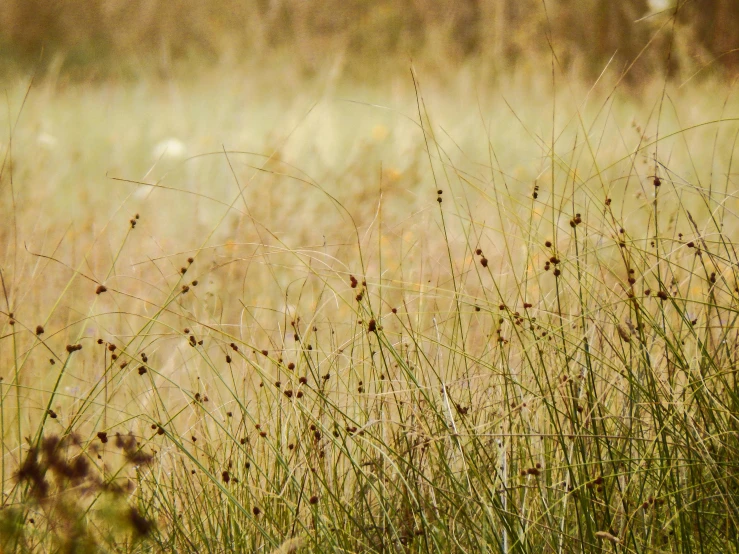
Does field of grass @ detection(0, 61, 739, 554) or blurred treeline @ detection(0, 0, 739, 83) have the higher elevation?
blurred treeline @ detection(0, 0, 739, 83)

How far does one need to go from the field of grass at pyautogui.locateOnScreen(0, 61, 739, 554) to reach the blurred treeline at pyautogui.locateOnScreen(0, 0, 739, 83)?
1.35 feet

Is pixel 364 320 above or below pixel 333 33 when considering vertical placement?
below

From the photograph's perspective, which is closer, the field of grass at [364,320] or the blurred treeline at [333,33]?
the field of grass at [364,320]

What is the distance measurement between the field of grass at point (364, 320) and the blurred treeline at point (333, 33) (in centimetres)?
41

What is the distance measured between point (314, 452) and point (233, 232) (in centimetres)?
152

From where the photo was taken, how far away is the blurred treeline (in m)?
5.43

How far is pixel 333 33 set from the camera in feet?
19.4

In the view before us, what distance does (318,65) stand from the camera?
18.3ft

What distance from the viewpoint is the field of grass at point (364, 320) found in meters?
1.04

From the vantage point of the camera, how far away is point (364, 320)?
49.4 inches

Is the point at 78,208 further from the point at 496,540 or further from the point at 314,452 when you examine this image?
the point at 496,540

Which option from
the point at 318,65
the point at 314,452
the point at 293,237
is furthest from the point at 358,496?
the point at 318,65

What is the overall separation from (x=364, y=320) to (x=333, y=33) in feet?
16.6

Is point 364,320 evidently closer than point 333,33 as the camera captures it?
Yes
